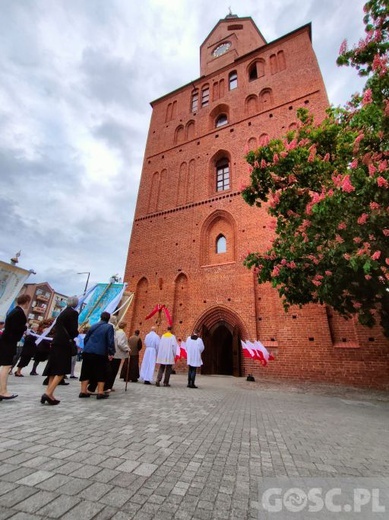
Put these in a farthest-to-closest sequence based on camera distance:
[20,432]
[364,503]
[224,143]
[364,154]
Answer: [224,143], [364,154], [20,432], [364,503]

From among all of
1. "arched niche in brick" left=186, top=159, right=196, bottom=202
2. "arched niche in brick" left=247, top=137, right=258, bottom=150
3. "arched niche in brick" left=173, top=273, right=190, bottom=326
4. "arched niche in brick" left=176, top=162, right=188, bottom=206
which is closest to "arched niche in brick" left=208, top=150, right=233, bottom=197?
"arched niche in brick" left=186, top=159, right=196, bottom=202

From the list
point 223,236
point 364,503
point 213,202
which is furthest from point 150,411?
point 213,202

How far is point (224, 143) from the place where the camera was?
1689cm

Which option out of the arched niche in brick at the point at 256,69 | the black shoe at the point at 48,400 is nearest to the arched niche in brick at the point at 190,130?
the arched niche in brick at the point at 256,69

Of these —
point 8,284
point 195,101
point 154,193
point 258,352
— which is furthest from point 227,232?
point 195,101

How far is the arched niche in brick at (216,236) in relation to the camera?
44.6 feet

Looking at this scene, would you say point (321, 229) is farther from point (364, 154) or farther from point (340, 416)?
point (340, 416)

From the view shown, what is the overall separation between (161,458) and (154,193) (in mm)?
17190

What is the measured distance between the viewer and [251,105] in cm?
1772

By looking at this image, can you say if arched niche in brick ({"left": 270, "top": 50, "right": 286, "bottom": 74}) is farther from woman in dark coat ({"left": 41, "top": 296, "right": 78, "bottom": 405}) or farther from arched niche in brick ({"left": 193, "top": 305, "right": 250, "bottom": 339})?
woman in dark coat ({"left": 41, "top": 296, "right": 78, "bottom": 405})

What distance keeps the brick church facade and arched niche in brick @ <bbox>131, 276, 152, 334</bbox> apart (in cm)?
6

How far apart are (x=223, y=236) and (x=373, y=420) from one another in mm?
10831

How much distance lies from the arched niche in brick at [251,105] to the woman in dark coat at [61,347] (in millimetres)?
17719

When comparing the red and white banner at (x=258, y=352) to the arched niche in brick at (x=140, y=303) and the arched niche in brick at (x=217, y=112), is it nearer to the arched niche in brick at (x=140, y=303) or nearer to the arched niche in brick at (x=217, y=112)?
the arched niche in brick at (x=140, y=303)
